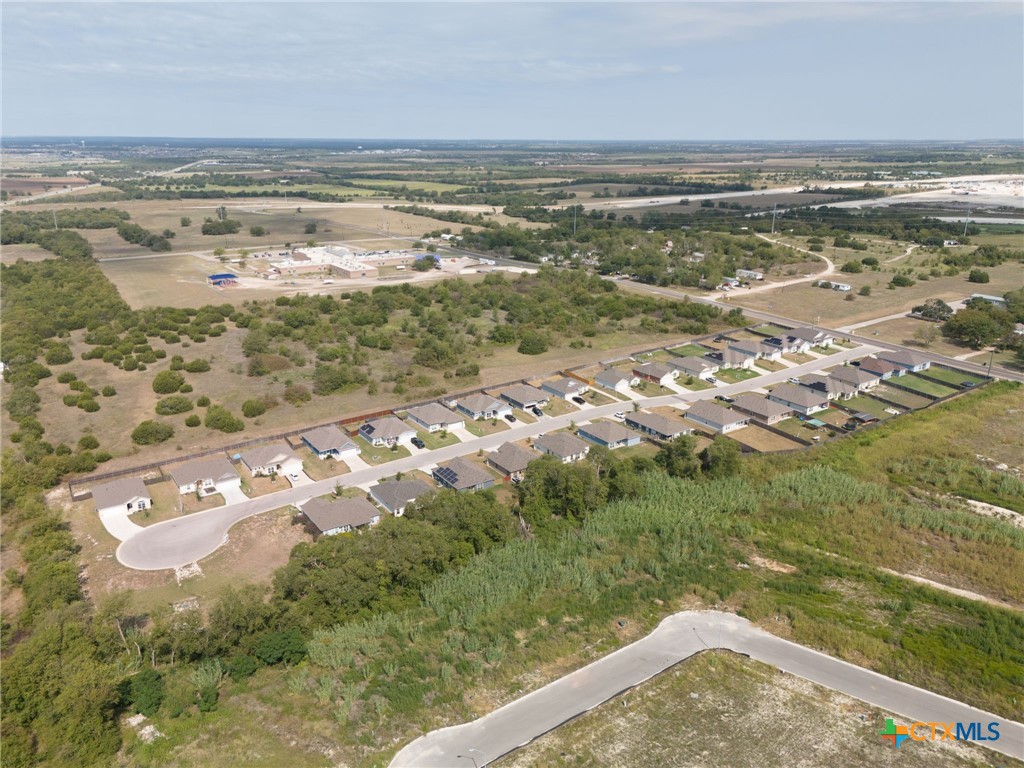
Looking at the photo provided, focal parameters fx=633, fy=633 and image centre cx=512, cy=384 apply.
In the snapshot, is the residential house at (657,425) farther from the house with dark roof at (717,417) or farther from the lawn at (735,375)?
the lawn at (735,375)

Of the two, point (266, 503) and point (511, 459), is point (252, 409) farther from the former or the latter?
point (511, 459)

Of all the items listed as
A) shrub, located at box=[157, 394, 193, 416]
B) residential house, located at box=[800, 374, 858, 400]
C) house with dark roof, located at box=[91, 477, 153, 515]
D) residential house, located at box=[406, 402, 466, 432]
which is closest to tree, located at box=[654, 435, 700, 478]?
residential house, located at box=[406, 402, 466, 432]

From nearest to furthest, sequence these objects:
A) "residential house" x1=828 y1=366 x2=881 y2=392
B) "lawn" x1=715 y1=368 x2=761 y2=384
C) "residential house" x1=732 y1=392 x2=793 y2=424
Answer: "residential house" x1=732 y1=392 x2=793 y2=424
"residential house" x1=828 y1=366 x2=881 y2=392
"lawn" x1=715 y1=368 x2=761 y2=384

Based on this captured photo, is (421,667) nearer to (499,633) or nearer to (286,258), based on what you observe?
(499,633)

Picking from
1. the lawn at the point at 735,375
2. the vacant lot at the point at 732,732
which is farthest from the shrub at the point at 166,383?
the lawn at the point at 735,375

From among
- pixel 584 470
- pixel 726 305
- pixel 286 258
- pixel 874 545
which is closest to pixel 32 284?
pixel 286 258

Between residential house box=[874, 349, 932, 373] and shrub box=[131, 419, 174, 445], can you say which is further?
residential house box=[874, 349, 932, 373]

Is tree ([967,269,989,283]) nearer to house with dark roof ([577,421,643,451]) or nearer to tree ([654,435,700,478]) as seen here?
house with dark roof ([577,421,643,451])
